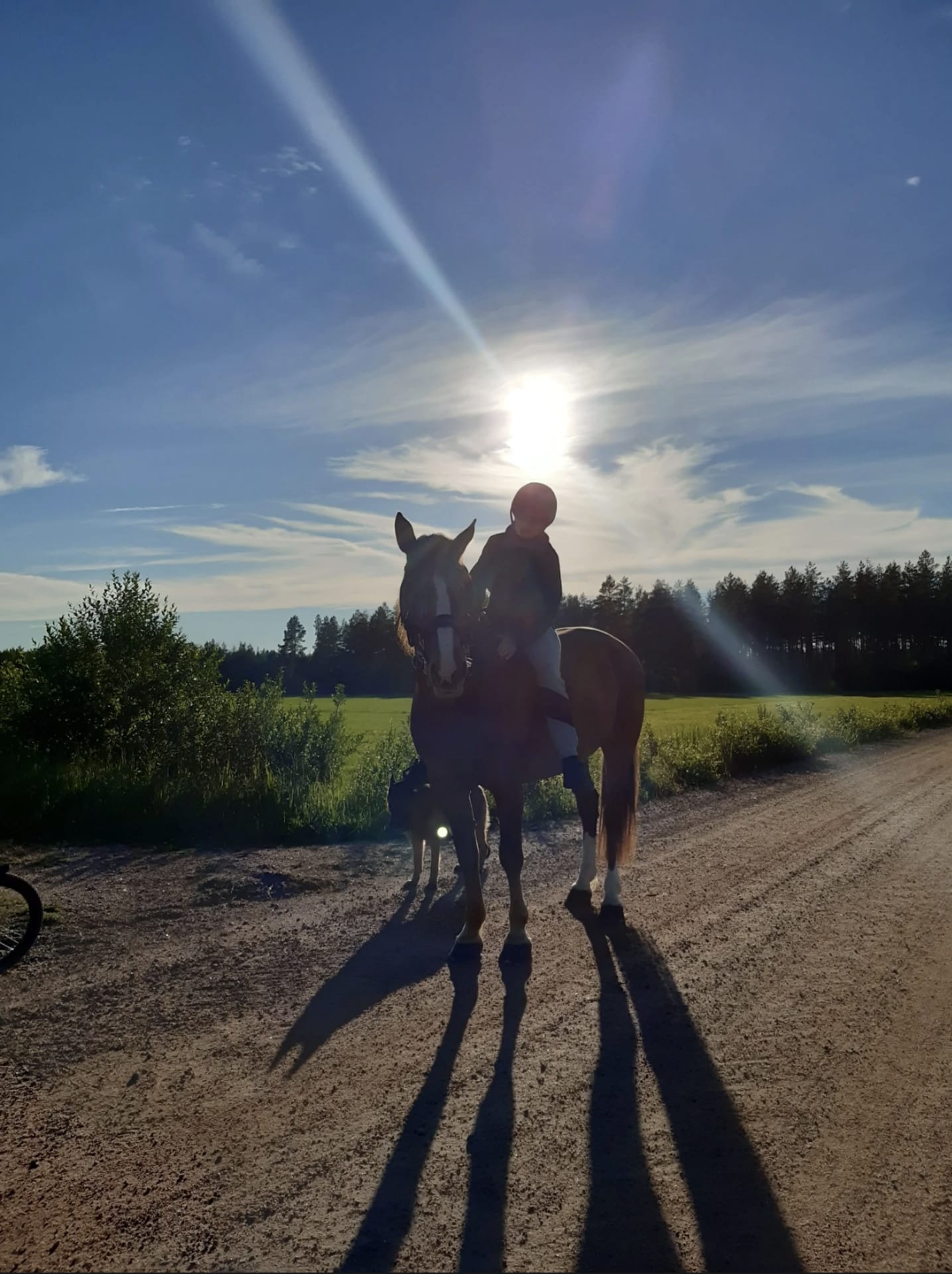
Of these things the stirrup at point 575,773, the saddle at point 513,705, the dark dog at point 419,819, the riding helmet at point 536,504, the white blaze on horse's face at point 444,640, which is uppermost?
the riding helmet at point 536,504

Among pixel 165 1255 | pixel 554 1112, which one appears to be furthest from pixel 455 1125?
pixel 165 1255

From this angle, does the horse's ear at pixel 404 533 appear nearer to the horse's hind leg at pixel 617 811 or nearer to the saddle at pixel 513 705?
the saddle at pixel 513 705

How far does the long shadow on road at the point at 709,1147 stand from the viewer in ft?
8.50

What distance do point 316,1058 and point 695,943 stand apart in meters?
2.74

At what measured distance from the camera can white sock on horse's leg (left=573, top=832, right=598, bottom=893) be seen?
6.69 m

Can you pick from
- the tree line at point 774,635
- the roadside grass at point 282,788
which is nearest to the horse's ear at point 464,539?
the roadside grass at point 282,788

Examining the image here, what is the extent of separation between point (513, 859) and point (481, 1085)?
188cm

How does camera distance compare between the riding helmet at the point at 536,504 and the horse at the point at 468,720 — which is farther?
the riding helmet at the point at 536,504

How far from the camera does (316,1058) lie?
391 centimetres

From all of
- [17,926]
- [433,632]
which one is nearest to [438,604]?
[433,632]

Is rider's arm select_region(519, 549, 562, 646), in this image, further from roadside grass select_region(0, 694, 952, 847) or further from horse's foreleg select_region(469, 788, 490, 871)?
roadside grass select_region(0, 694, 952, 847)

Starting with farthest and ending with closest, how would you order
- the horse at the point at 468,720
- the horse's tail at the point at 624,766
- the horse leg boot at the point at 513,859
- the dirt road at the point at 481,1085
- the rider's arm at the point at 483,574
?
1. the horse's tail at the point at 624,766
2. the horse leg boot at the point at 513,859
3. the rider's arm at the point at 483,574
4. the horse at the point at 468,720
5. the dirt road at the point at 481,1085

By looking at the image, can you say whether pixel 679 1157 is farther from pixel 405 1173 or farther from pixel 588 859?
pixel 588 859

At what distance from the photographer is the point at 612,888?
6305 millimetres
